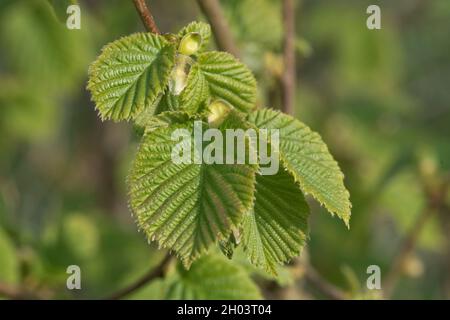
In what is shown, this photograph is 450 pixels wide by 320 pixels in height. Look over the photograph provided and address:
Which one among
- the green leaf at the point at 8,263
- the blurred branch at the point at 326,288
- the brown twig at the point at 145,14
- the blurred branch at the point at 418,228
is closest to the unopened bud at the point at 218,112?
the brown twig at the point at 145,14

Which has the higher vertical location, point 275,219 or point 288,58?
point 288,58

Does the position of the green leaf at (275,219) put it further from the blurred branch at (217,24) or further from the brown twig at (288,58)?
the brown twig at (288,58)

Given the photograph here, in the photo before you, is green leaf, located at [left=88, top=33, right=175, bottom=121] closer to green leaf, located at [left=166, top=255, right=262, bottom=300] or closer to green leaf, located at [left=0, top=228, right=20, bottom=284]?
green leaf, located at [left=166, top=255, right=262, bottom=300]

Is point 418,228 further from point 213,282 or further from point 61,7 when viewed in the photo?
point 61,7

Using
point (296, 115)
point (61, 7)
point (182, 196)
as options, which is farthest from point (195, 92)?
point (296, 115)

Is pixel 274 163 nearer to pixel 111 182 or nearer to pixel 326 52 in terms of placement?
pixel 111 182

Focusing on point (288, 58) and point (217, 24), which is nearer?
point (217, 24)

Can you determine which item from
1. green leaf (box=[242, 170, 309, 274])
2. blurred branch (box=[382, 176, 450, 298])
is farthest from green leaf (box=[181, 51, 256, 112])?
blurred branch (box=[382, 176, 450, 298])
